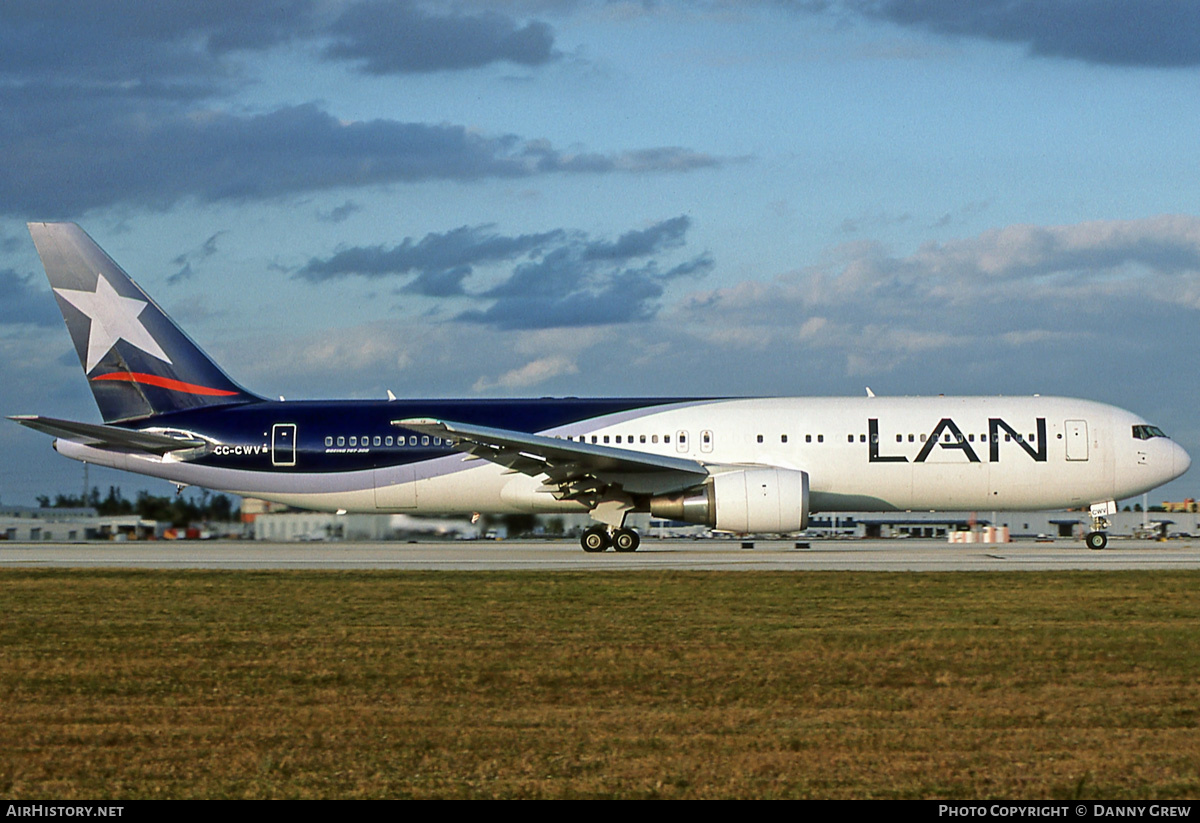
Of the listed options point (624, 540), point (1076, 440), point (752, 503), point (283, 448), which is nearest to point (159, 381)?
point (283, 448)

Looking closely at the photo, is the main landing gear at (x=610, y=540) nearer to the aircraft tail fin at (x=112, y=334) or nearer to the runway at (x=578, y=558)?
the runway at (x=578, y=558)

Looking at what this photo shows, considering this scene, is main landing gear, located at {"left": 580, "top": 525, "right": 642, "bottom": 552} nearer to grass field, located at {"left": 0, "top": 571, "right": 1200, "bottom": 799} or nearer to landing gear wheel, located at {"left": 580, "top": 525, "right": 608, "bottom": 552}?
landing gear wheel, located at {"left": 580, "top": 525, "right": 608, "bottom": 552}

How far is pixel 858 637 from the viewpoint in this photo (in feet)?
40.9

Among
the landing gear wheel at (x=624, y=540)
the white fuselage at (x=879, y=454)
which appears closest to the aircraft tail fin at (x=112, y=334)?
the white fuselage at (x=879, y=454)

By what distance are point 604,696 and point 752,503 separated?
18.1m

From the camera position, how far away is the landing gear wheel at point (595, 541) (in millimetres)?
28906

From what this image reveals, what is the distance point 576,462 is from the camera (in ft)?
91.4

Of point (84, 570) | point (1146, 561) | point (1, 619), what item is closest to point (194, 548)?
point (84, 570)

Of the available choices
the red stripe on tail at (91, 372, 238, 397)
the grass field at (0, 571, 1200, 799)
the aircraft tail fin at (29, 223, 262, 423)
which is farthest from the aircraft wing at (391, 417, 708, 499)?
the grass field at (0, 571, 1200, 799)

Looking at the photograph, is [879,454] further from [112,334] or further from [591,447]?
[112,334]

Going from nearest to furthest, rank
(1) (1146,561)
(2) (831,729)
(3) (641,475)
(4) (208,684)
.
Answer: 1. (2) (831,729)
2. (4) (208,684)
3. (1) (1146,561)
4. (3) (641,475)

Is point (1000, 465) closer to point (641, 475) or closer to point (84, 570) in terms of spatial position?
point (641, 475)

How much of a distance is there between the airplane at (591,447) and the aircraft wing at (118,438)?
5 cm
